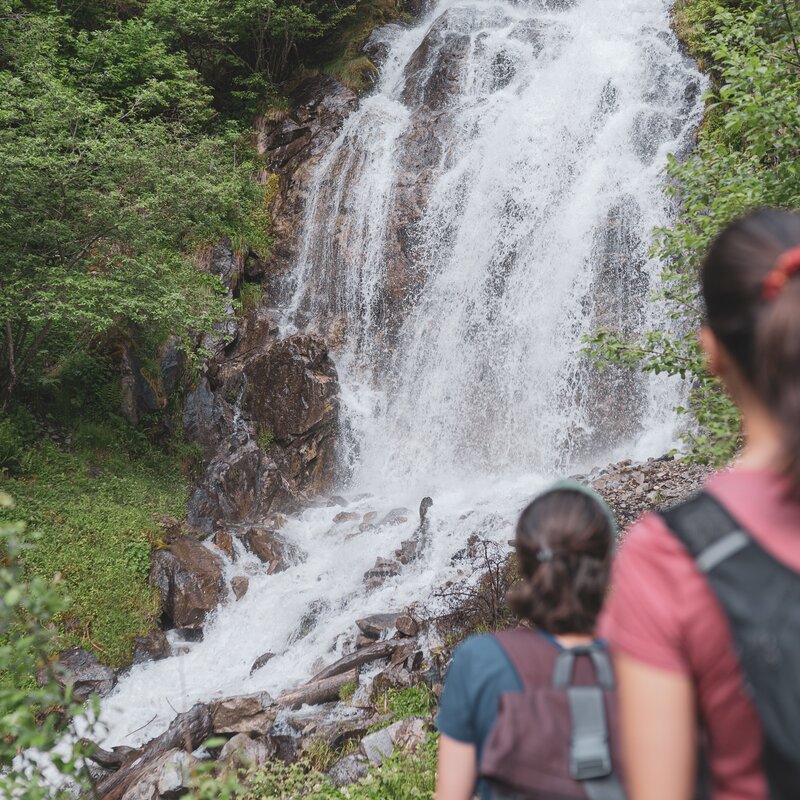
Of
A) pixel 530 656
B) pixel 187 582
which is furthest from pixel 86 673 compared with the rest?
pixel 530 656

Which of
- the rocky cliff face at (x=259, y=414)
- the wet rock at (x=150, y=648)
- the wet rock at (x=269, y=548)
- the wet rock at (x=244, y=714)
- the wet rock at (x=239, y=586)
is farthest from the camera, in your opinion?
the rocky cliff face at (x=259, y=414)

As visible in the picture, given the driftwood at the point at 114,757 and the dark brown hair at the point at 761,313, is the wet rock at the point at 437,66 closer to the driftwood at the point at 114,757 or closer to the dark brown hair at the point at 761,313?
→ the driftwood at the point at 114,757

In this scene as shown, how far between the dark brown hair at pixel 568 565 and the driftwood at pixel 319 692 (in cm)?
561

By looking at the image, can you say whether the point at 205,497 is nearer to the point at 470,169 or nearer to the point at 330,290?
→ the point at 330,290

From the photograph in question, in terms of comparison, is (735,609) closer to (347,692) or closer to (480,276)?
(347,692)

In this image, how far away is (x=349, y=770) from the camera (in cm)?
477

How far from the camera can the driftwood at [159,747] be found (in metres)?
5.76

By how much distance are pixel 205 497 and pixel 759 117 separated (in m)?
10.1

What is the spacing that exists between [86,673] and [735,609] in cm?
887

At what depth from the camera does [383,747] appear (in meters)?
4.85

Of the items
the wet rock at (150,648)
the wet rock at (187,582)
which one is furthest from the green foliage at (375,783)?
the wet rock at (187,582)

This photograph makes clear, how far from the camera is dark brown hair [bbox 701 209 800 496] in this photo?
0.95m

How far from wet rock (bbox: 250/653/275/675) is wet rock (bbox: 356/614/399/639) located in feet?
4.20

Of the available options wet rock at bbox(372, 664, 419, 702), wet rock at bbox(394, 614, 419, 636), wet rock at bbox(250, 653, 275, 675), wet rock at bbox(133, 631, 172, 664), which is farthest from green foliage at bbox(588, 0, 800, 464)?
wet rock at bbox(133, 631, 172, 664)
